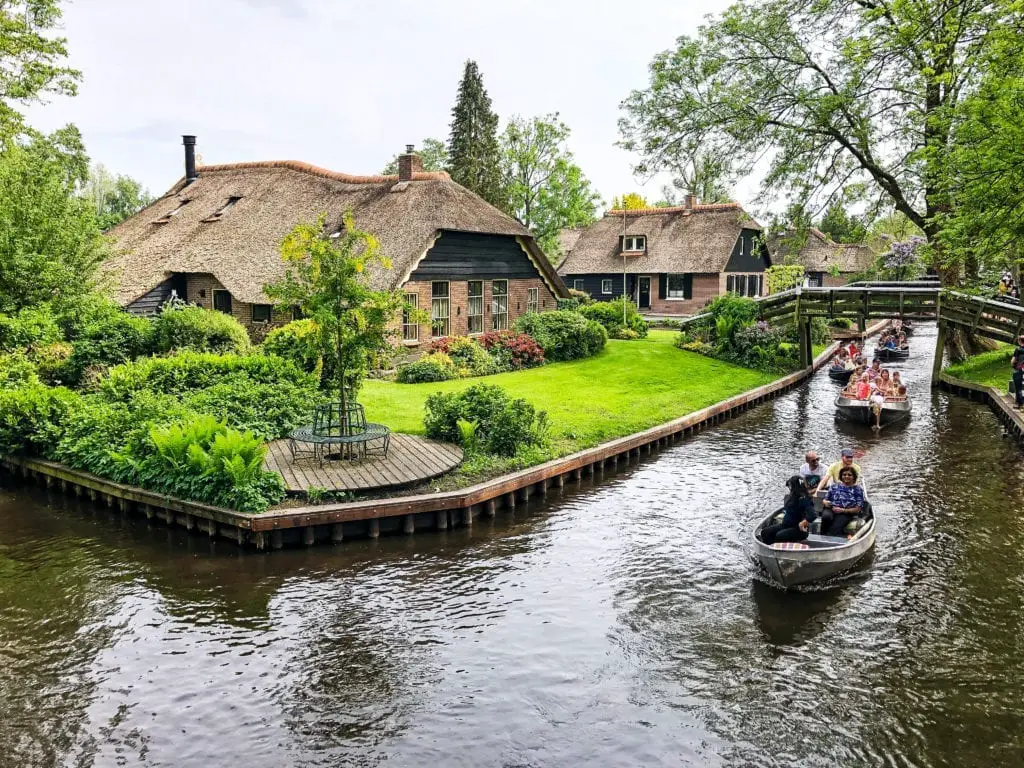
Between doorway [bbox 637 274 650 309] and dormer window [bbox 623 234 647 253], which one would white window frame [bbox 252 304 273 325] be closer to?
doorway [bbox 637 274 650 309]

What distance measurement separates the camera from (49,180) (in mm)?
24812

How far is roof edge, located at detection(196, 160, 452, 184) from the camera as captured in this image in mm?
33122

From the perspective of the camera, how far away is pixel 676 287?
51.8 meters

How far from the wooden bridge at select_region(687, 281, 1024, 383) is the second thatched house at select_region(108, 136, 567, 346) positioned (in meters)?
10.3

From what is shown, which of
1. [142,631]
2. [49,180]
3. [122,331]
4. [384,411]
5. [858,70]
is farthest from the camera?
[858,70]

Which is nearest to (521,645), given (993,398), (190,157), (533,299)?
(993,398)

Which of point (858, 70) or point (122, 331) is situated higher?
point (858, 70)

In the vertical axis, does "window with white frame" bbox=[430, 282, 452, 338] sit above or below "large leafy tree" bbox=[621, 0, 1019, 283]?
below

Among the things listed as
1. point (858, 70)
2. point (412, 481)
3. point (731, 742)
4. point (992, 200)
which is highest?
point (858, 70)

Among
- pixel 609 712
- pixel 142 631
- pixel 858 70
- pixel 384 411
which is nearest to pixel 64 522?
pixel 142 631

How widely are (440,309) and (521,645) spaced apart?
21.1 meters

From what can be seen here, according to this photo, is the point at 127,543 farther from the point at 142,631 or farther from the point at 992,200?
the point at 992,200

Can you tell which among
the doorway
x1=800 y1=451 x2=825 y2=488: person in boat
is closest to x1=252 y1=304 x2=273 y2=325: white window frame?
x1=800 y1=451 x2=825 y2=488: person in boat

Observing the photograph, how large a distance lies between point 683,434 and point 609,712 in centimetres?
1385
